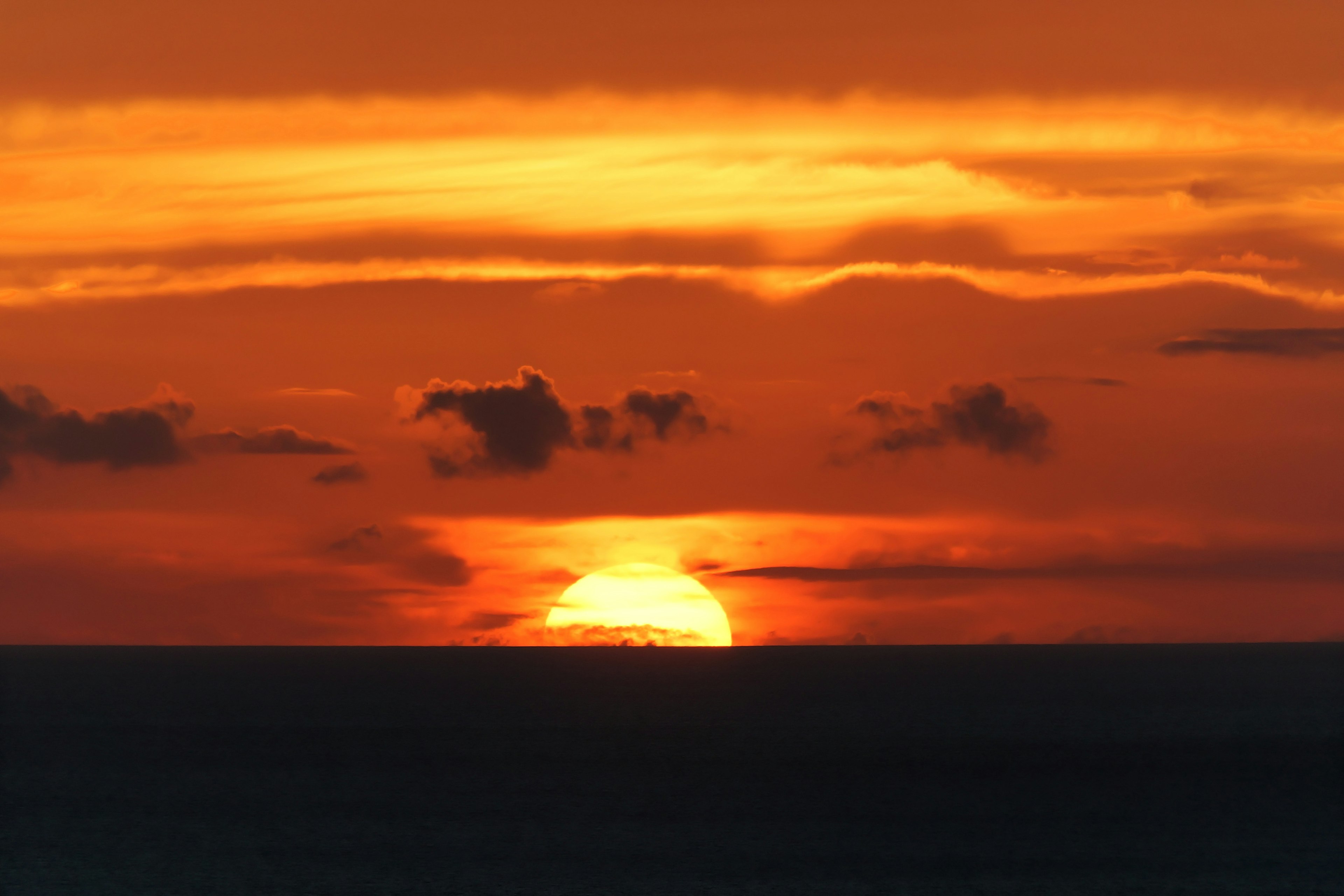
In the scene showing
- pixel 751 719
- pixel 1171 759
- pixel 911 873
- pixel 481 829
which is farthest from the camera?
pixel 751 719

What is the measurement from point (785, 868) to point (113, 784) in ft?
219

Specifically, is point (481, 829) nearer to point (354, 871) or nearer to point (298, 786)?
point (354, 871)

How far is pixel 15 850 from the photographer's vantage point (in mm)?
88188

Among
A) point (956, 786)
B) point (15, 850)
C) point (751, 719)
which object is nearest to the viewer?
point (15, 850)

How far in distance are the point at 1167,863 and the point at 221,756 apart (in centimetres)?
Result: 9495

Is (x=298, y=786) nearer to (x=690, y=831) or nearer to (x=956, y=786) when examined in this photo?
(x=690, y=831)

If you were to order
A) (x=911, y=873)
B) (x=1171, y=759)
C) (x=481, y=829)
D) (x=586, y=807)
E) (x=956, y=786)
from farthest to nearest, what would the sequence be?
(x=1171, y=759), (x=956, y=786), (x=586, y=807), (x=481, y=829), (x=911, y=873)

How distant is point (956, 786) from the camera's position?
388ft

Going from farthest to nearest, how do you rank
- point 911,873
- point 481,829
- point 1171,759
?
point 1171,759 → point 481,829 → point 911,873

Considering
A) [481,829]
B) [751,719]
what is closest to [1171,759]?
[751,719]

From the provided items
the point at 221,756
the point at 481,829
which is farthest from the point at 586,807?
the point at 221,756

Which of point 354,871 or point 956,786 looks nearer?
point 354,871

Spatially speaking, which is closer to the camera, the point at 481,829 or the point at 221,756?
the point at 481,829

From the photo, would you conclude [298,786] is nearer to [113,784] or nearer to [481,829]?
[113,784]
